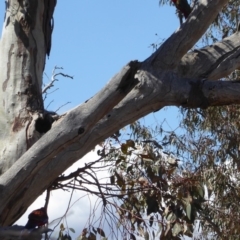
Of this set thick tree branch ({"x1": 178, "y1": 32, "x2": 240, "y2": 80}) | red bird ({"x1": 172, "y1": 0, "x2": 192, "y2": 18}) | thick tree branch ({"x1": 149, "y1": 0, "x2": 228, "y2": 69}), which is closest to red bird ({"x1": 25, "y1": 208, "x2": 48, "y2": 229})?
thick tree branch ({"x1": 149, "y1": 0, "x2": 228, "y2": 69})

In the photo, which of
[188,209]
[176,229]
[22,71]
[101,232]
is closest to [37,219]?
[22,71]

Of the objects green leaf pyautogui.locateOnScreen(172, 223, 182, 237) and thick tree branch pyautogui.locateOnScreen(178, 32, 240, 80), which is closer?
thick tree branch pyautogui.locateOnScreen(178, 32, 240, 80)

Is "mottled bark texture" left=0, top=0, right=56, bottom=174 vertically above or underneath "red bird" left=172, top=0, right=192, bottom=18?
underneath

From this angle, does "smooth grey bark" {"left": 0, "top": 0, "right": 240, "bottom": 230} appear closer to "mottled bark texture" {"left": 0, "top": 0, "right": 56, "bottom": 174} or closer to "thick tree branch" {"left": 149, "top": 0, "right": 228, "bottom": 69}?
"thick tree branch" {"left": 149, "top": 0, "right": 228, "bottom": 69}

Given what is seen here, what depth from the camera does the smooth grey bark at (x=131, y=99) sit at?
2.82 m

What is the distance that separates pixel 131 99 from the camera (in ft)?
10.3

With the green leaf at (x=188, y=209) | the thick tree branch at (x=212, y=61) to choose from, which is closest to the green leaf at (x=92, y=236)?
the green leaf at (x=188, y=209)

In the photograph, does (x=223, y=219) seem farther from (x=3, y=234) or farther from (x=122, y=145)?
(x=3, y=234)

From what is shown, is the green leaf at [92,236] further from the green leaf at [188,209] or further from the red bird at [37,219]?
the red bird at [37,219]

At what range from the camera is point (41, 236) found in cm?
236

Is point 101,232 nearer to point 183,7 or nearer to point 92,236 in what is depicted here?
point 92,236

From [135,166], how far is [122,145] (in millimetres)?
330

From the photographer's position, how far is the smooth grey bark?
2822 millimetres

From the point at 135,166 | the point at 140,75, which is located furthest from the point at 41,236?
the point at 135,166
